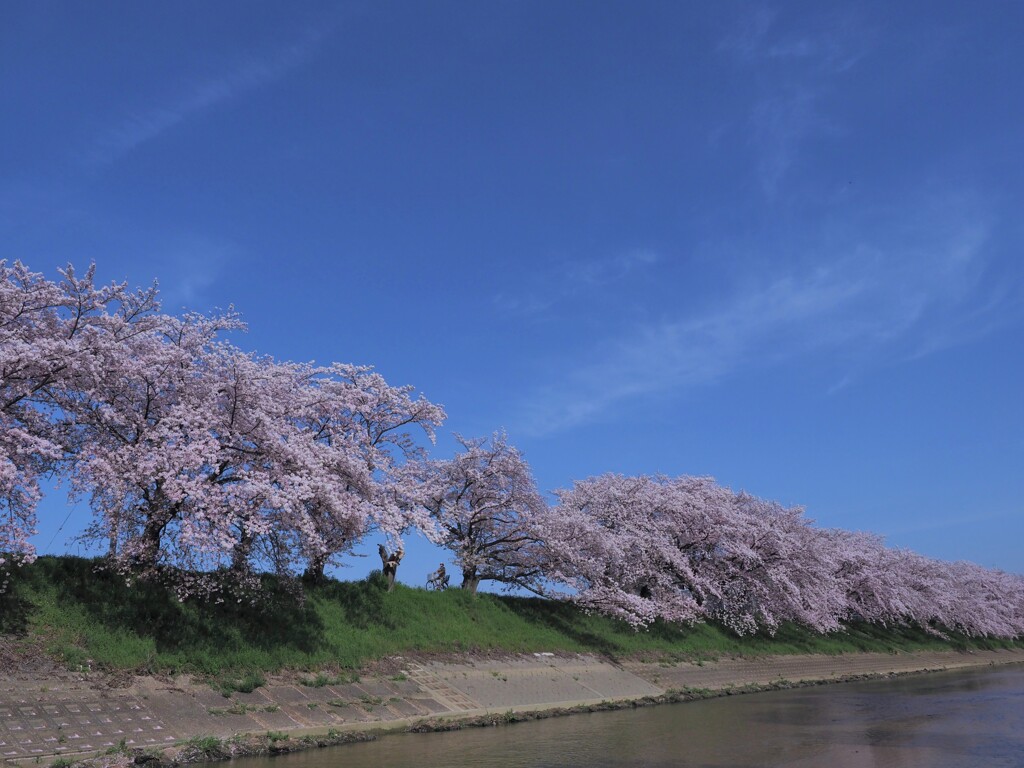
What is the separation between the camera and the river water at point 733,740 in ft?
52.5

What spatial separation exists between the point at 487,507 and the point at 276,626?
12.8m

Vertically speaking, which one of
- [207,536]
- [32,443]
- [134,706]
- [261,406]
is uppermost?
[261,406]

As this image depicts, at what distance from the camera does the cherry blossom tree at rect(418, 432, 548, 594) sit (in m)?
34.7

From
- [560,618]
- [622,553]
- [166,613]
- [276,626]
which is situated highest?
[622,553]

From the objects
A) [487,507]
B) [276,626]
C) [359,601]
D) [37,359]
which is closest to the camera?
[37,359]

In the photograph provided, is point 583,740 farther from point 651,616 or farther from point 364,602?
point 651,616

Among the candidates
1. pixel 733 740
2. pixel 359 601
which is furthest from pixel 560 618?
pixel 733 740

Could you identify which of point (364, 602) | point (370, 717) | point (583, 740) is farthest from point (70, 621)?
point (583, 740)

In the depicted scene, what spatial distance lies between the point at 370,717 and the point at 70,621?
26.3 ft

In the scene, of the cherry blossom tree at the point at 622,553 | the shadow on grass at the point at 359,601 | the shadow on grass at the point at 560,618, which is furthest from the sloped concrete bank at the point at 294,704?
the cherry blossom tree at the point at 622,553

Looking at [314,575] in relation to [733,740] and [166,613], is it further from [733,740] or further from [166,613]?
[733,740]

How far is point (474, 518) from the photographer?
34.8 metres

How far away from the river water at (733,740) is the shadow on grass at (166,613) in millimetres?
5592

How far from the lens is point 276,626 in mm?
23578
